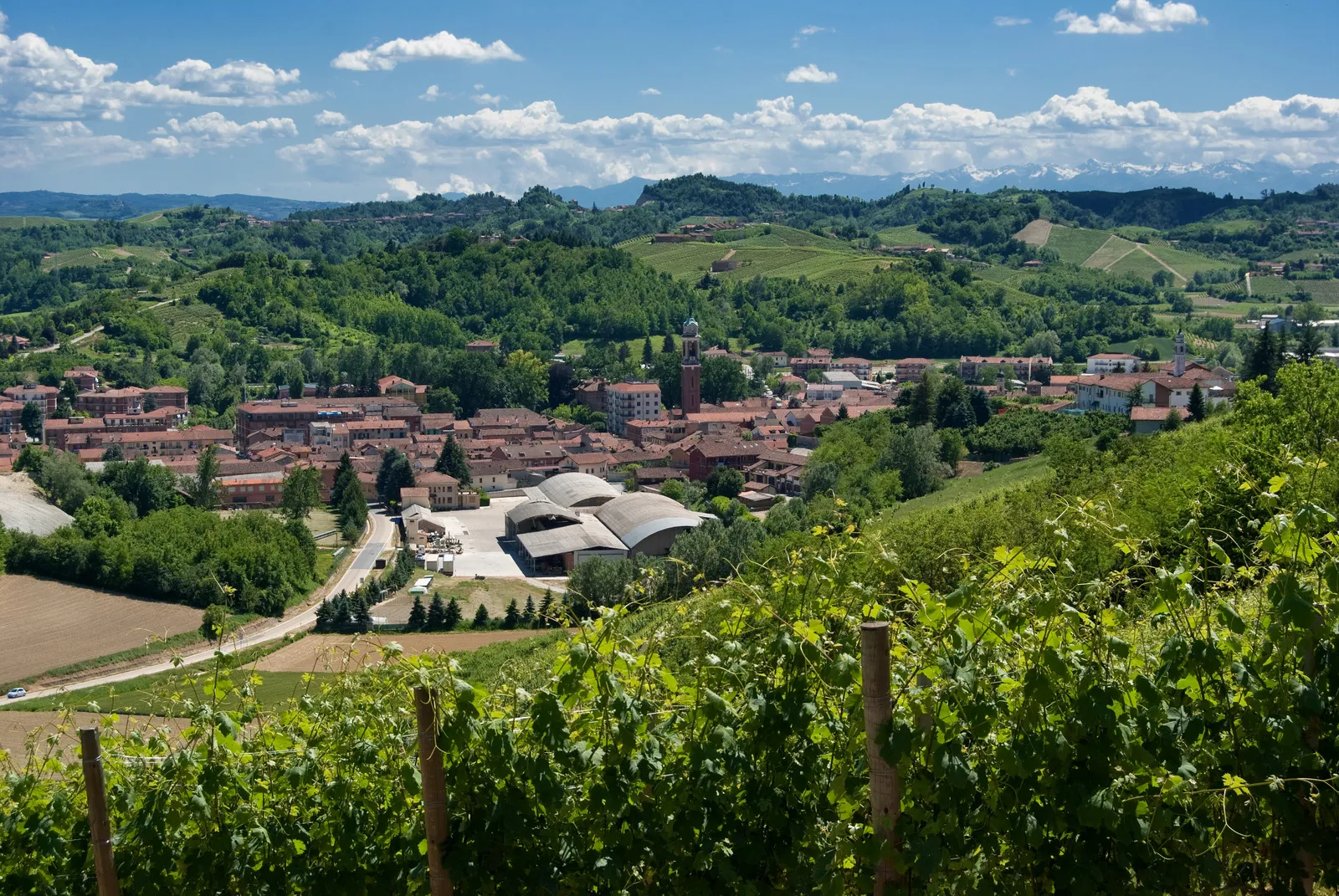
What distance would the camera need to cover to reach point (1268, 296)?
79000 millimetres

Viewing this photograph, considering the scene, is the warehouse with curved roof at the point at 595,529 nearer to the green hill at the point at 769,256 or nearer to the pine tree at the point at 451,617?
the pine tree at the point at 451,617

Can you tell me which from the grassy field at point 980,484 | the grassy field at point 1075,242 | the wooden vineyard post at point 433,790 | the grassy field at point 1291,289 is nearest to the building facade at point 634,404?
the grassy field at point 980,484

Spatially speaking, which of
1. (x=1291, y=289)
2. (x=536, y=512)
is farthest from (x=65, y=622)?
(x=1291, y=289)

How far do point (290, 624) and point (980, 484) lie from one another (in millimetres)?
15349

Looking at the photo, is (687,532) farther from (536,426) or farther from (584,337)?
(584,337)

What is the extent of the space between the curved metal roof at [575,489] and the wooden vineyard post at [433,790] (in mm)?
31326

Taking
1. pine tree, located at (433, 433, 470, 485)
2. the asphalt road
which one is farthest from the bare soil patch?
Result: the asphalt road

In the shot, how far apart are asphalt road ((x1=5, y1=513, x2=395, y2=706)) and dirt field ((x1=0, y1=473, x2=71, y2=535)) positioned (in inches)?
299

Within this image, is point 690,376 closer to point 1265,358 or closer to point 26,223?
point 1265,358

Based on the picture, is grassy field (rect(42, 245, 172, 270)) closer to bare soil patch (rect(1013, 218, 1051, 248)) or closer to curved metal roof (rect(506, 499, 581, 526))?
bare soil patch (rect(1013, 218, 1051, 248))

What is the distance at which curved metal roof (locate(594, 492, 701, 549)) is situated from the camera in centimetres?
2942

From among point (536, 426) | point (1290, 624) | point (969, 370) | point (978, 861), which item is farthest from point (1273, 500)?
point (969, 370)

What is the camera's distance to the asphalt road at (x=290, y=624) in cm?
2031

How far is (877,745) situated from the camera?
8.10ft
